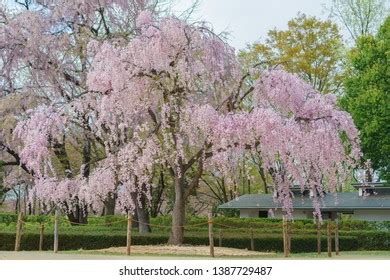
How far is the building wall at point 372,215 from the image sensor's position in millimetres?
29594

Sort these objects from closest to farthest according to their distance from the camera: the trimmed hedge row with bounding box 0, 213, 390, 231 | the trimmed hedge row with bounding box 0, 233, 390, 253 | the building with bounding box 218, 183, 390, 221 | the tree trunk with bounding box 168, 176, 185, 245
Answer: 1. the tree trunk with bounding box 168, 176, 185, 245
2. the trimmed hedge row with bounding box 0, 233, 390, 253
3. the trimmed hedge row with bounding box 0, 213, 390, 231
4. the building with bounding box 218, 183, 390, 221

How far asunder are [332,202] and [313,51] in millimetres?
7097

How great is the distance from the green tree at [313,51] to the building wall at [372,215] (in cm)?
590

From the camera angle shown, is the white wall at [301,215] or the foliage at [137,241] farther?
the white wall at [301,215]

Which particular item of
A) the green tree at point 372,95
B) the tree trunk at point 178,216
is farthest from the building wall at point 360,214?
the tree trunk at point 178,216

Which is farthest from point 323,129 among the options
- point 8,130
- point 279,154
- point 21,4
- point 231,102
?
point 21,4

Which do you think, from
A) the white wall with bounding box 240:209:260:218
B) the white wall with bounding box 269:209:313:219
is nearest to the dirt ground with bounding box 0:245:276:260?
the white wall with bounding box 269:209:313:219

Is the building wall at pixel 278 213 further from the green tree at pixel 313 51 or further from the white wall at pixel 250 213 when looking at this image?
the green tree at pixel 313 51

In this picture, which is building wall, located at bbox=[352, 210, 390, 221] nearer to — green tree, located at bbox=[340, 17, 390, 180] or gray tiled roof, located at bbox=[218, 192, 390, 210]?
gray tiled roof, located at bbox=[218, 192, 390, 210]

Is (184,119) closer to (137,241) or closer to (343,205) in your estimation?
(137,241)

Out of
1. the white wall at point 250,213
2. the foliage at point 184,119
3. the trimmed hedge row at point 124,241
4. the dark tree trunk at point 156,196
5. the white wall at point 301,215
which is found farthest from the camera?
the white wall at point 250,213

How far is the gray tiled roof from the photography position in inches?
1148

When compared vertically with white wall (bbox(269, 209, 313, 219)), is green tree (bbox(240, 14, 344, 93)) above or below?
above

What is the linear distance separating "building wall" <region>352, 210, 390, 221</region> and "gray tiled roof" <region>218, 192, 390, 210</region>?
1.93 ft
